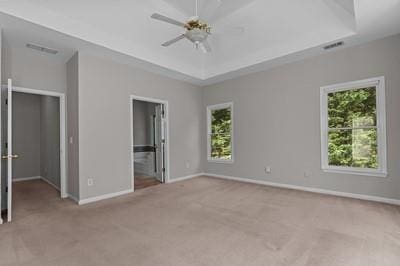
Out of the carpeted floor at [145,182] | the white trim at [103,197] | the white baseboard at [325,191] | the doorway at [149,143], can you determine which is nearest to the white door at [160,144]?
the doorway at [149,143]

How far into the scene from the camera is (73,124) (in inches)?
155

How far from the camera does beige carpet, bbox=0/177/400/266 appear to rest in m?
1.98

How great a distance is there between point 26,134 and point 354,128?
8.77 m

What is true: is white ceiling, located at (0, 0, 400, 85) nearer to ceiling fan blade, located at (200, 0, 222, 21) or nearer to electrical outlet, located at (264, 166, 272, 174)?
ceiling fan blade, located at (200, 0, 222, 21)

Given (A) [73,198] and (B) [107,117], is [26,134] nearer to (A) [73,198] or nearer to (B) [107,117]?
(A) [73,198]

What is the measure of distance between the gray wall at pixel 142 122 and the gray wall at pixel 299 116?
9.66 ft

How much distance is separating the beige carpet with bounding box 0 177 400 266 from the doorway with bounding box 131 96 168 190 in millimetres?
1510

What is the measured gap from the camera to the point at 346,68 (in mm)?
3838

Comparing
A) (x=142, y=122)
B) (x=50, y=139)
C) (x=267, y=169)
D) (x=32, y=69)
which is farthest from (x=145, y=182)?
(x=32, y=69)

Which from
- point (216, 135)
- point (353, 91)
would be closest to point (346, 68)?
point (353, 91)

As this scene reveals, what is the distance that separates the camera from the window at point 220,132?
5.75 meters

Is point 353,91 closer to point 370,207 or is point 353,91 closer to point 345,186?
point 345,186

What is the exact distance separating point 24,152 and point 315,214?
7.97 meters

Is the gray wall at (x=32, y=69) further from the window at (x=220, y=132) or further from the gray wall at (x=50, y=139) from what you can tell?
the window at (x=220, y=132)
